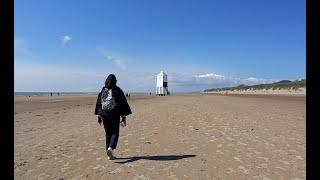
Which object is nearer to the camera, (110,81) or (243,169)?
(243,169)

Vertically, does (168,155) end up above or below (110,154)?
below

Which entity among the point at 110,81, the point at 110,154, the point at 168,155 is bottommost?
the point at 168,155

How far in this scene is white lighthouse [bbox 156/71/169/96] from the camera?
11498 centimetres

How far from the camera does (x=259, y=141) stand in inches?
432

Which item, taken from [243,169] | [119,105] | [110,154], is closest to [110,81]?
[119,105]

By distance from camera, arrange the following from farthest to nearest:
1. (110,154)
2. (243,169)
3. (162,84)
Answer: (162,84) → (110,154) → (243,169)

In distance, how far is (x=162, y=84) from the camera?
11488 cm

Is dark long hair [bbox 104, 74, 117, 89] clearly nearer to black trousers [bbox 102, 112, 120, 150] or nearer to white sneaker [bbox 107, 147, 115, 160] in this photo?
black trousers [bbox 102, 112, 120, 150]

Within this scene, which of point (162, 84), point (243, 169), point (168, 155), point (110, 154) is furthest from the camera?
point (162, 84)

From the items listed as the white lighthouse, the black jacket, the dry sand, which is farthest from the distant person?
the white lighthouse

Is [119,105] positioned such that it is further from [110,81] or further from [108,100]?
[110,81]

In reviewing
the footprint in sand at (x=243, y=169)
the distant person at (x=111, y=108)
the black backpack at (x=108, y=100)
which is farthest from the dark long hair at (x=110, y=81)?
the footprint in sand at (x=243, y=169)
